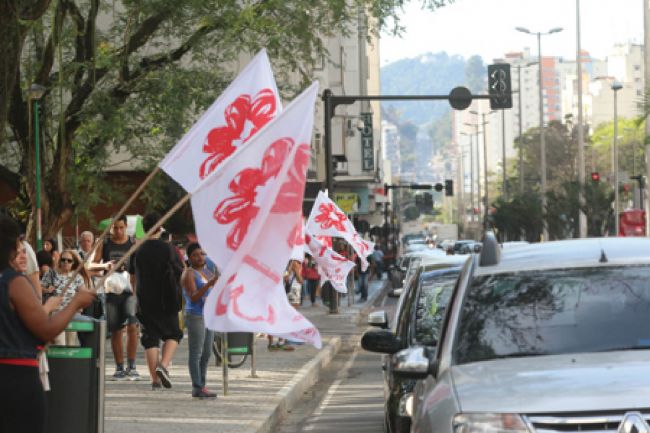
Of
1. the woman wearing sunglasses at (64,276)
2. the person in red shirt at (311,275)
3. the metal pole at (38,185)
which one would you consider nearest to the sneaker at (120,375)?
the woman wearing sunglasses at (64,276)

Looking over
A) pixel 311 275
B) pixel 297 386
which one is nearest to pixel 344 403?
pixel 297 386

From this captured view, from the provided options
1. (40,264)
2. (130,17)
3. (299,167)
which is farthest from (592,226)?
(299,167)

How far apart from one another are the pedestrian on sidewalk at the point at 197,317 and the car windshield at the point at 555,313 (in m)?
8.01

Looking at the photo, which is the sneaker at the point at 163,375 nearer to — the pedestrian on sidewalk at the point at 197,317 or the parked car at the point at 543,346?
the pedestrian on sidewalk at the point at 197,317

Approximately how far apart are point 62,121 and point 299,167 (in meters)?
15.2

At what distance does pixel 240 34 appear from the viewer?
81.8 feet

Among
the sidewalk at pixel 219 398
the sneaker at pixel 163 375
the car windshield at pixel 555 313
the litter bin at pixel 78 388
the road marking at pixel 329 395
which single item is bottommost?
the road marking at pixel 329 395

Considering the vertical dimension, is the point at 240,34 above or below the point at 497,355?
above

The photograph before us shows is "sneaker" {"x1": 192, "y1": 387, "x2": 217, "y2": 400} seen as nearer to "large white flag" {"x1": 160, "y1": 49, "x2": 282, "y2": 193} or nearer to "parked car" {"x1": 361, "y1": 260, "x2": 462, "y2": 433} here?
"parked car" {"x1": 361, "y1": 260, "x2": 462, "y2": 433}

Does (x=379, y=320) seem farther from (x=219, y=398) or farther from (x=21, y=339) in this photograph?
(x=21, y=339)

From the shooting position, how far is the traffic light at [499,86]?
123ft

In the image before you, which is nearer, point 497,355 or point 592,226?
point 497,355

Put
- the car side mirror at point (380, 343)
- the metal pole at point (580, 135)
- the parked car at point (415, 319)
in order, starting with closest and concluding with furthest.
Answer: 1. the car side mirror at point (380, 343)
2. the parked car at point (415, 319)
3. the metal pole at point (580, 135)

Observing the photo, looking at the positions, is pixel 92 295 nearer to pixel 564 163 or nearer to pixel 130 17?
pixel 130 17
